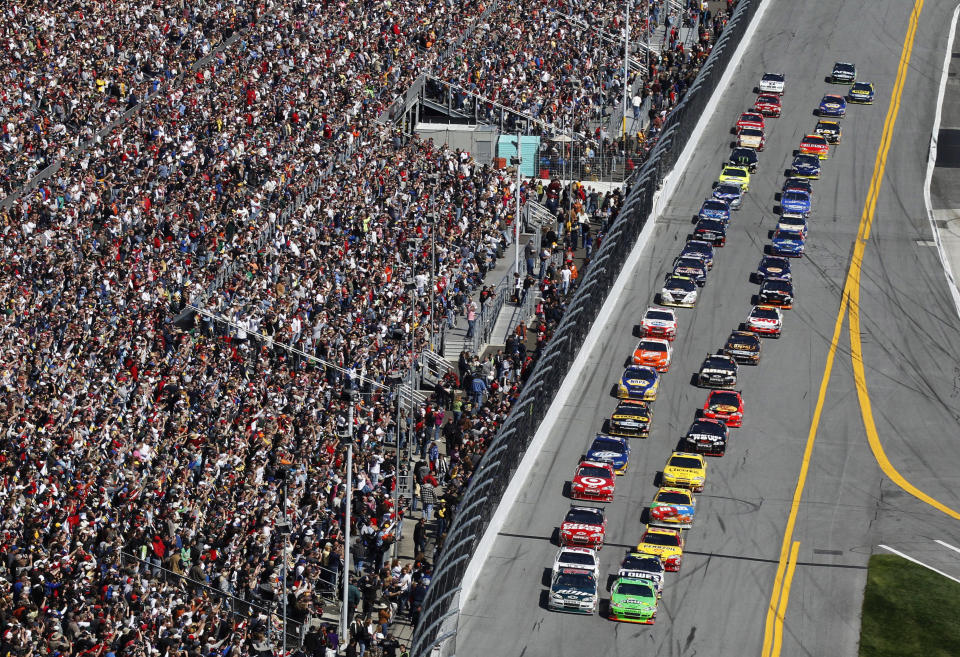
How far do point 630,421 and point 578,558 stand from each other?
30.2 feet

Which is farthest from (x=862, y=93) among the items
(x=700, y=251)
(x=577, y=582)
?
(x=577, y=582)

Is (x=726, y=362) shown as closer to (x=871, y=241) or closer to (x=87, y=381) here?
(x=871, y=241)

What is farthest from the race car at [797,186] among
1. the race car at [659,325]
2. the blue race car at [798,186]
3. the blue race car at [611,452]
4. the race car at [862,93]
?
the blue race car at [611,452]

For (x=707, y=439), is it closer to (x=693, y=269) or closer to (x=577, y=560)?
(x=577, y=560)

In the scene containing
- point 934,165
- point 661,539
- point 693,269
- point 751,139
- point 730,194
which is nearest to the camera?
point 661,539

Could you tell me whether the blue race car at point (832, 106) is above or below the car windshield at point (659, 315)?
above

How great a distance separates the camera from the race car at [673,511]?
46.4m

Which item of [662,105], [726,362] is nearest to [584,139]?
[662,105]

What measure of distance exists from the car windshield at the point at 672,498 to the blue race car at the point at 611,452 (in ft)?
9.20

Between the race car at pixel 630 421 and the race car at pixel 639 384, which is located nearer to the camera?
the race car at pixel 630 421

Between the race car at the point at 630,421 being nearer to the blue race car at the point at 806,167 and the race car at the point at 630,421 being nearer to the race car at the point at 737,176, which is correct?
the race car at the point at 737,176

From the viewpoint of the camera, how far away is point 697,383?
182 feet

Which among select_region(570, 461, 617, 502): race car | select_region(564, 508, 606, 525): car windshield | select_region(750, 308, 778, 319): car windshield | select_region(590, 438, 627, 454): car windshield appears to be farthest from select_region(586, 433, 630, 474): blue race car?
select_region(750, 308, 778, 319): car windshield

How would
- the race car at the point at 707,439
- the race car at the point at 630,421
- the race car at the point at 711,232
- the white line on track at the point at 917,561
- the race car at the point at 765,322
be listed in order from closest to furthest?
1. the white line on track at the point at 917,561
2. the race car at the point at 707,439
3. the race car at the point at 630,421
4. the race car at the point at 765,322
5. the race car at the point at 711,232
